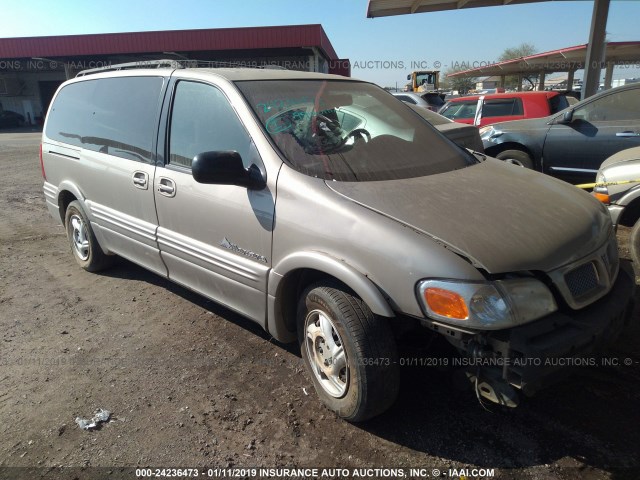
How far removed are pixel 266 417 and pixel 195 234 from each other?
1258mm

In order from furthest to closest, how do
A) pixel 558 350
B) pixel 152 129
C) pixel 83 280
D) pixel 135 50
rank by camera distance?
pixel 135 50
pixel 83 280
pixel 152 129
pixel 558 350

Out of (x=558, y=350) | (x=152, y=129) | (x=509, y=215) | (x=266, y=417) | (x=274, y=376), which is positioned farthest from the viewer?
(x=152, y=129)

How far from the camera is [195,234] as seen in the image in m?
3.10

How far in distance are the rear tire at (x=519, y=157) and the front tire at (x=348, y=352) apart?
224 inches

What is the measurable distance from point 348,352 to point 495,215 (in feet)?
3.26

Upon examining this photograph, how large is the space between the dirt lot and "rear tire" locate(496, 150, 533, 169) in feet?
14.2

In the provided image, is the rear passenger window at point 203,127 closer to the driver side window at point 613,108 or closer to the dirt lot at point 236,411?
the dirt lot at point 236,411

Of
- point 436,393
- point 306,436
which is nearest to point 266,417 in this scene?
point 306,436

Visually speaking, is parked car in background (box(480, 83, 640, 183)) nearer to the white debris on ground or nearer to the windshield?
the windshield

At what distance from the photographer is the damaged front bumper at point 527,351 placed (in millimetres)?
1953

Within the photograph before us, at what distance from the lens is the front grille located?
2.22 meters

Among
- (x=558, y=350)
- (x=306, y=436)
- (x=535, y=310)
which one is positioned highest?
(x=535, y=310)

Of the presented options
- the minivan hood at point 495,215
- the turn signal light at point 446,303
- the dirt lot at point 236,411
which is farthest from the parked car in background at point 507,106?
the turn signal light at point 446,303

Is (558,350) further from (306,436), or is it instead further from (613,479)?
(306,436)
